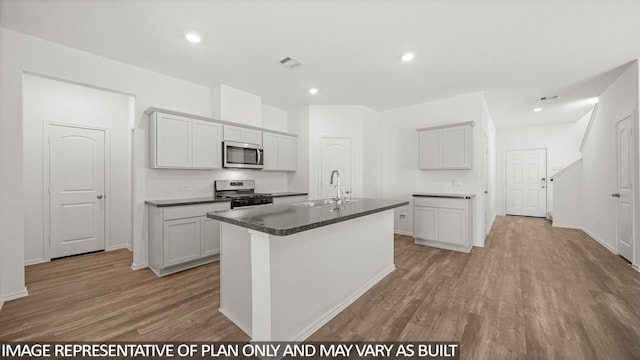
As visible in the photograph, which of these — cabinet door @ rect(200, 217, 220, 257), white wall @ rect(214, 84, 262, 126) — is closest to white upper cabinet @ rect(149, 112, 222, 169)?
white wall @ rect(214, 84, 262, 126)

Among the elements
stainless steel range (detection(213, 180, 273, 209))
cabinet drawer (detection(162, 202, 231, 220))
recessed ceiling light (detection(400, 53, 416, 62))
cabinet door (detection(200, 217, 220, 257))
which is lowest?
cabinet door (detection(200, 217, 220, 257))

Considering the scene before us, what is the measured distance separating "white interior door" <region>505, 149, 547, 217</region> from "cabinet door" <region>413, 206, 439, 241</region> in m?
5.04

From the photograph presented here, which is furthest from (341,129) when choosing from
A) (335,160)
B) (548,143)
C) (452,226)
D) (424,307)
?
(548,143)

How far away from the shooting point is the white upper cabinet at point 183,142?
3.26 m

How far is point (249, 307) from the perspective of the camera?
192 cm

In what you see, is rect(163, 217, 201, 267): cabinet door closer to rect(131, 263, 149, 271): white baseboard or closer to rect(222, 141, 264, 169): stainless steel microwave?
rect(131, 263, 149, 271): white baseboard

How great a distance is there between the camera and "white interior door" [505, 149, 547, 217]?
7.10 meters

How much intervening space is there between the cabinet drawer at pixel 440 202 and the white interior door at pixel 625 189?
2.00 meters

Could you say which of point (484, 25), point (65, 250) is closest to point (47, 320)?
point (65, 250)

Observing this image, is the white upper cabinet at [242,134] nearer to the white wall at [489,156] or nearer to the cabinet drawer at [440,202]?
the cabinet drawer at [440,202]

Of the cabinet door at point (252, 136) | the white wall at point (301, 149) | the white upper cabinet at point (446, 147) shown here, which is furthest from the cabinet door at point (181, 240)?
the white upper cabinet at point (446, 147)

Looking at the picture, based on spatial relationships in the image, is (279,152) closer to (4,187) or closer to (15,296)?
(4,187)

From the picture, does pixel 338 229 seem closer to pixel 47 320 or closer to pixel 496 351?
pixel 496 351

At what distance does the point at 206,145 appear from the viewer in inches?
146
